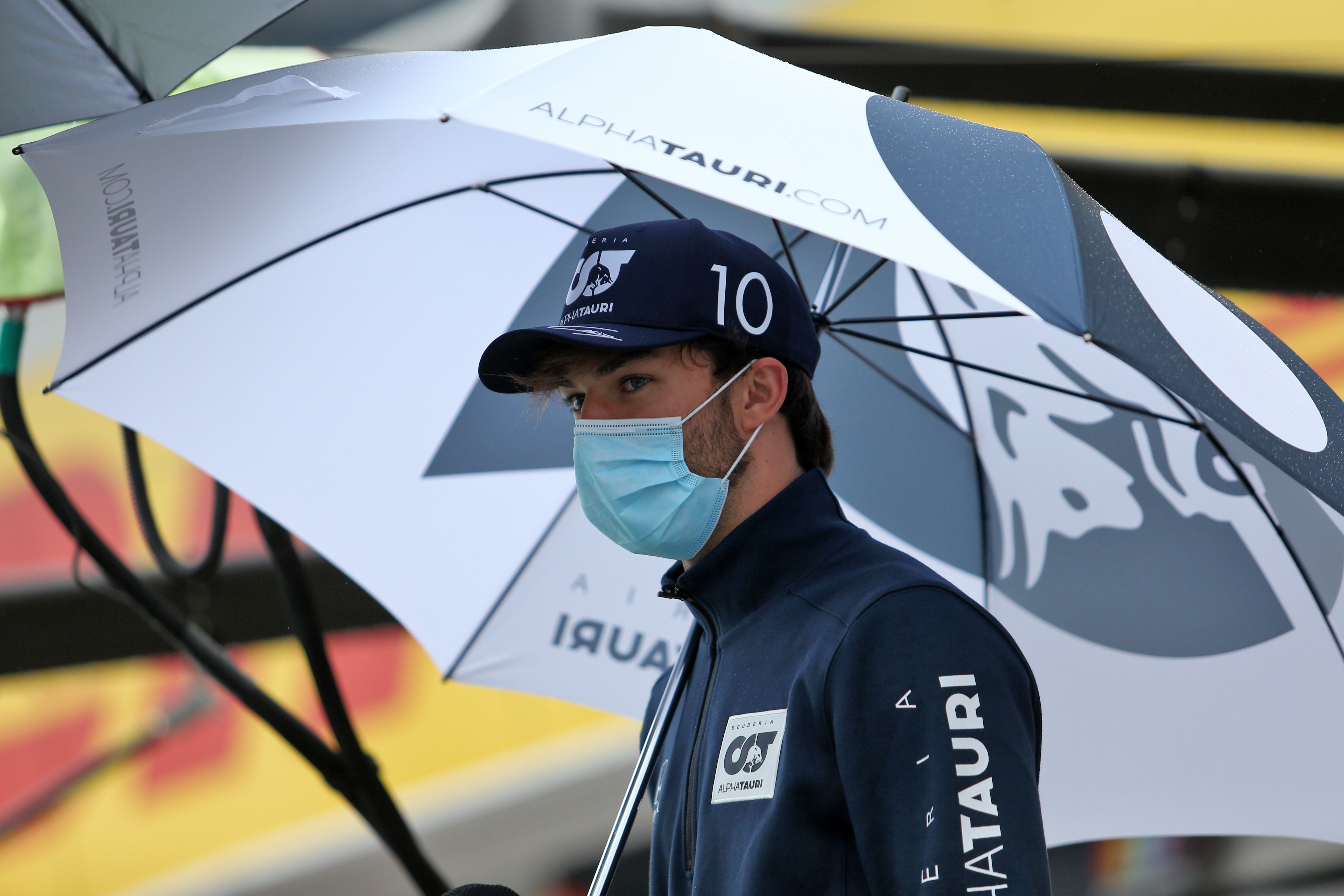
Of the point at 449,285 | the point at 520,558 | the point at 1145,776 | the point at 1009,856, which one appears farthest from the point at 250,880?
the point at 1009,856

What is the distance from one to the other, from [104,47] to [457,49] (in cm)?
171

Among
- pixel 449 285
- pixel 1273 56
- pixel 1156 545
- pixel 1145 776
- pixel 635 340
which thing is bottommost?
pixel 1145 776

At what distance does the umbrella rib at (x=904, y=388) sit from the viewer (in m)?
1.96

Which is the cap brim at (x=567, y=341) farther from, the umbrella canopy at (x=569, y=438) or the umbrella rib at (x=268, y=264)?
the umbrella rib at (x=268, y=264)

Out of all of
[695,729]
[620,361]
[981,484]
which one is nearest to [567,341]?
[620,361]

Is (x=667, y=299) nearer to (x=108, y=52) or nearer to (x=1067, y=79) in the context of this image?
(x=108, y=52)

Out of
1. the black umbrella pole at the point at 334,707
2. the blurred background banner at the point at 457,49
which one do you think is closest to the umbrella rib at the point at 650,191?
the black umbrella pole at the point at 334,707

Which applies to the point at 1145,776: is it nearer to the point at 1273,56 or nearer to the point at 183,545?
the point at 1273,56

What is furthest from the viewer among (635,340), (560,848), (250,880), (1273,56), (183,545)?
(560,848)

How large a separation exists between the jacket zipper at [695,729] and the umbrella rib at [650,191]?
1.98ft

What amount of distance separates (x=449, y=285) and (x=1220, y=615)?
1.22 metres

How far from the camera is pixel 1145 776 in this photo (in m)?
1.91

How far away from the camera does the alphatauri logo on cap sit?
142cm

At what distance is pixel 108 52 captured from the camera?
1.61 m
